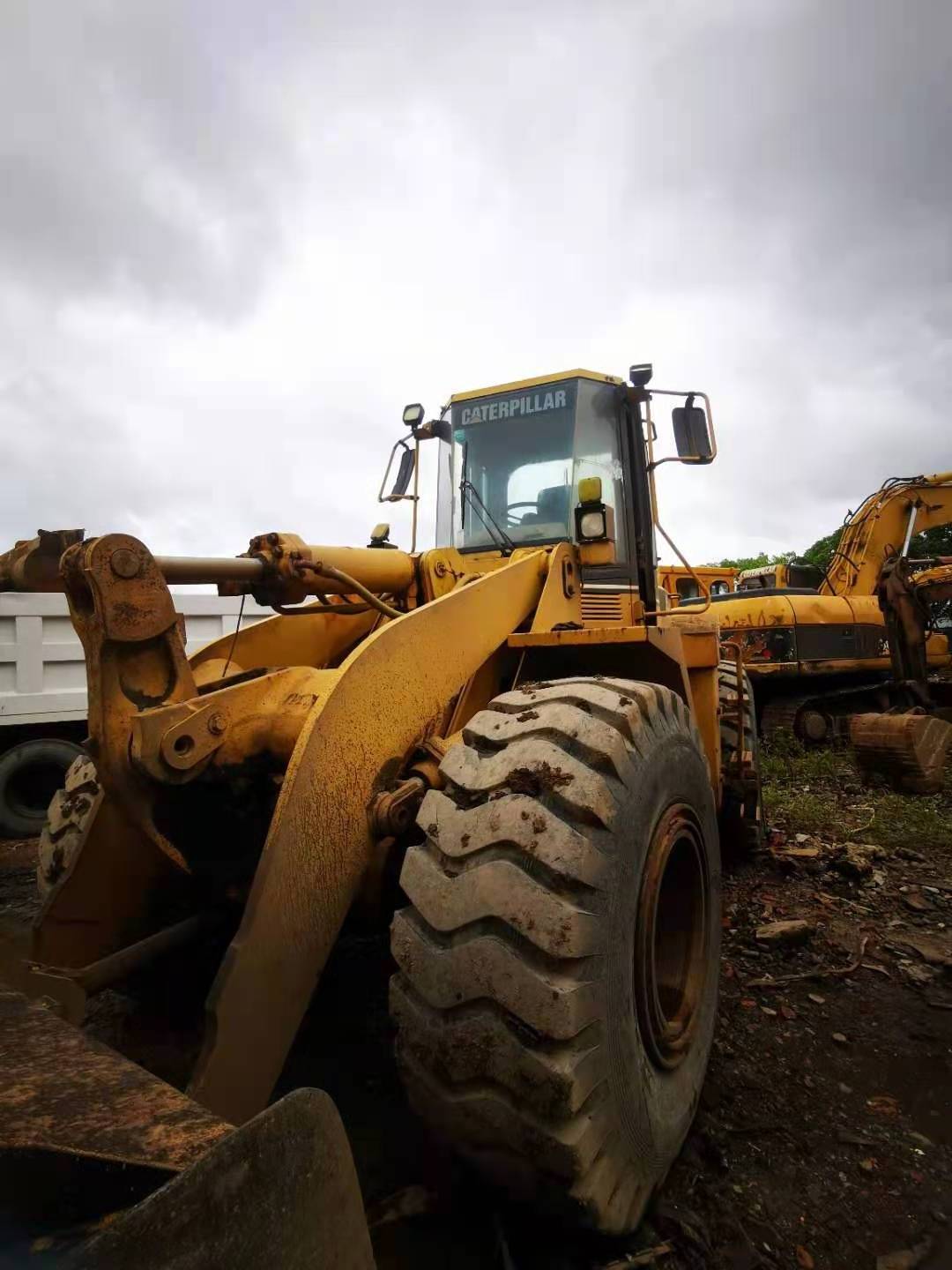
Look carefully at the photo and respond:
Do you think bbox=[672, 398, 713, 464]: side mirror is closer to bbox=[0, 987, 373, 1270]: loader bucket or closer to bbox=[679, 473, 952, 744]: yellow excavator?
bbox=[0, 987, 373, 1270]: loader bucket

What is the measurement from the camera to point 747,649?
9.99 metres

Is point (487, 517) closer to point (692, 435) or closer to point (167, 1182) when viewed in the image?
point (692, 435)

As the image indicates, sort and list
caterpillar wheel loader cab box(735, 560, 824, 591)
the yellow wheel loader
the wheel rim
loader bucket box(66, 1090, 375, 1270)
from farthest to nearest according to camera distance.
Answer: caterpillar wheel loader cab box(735, 560, 824, 591) → the wheel rim → the yellow wheel loader → loader bucket box(66, 1090, 375, 1270)

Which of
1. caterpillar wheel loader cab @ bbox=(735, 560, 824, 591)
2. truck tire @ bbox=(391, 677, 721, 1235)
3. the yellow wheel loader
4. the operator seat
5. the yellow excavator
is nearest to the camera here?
the yellow wheel loader

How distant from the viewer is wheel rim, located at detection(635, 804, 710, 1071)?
2.11 meters

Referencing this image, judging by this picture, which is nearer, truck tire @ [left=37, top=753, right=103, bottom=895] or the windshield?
truck tire @ [left=37, top=753, right=103, bottom=895]

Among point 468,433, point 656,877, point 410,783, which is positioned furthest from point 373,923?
point 468,433

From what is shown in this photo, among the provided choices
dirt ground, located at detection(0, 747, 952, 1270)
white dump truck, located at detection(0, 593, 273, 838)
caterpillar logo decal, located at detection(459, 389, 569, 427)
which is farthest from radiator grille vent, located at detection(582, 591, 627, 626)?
white dump truck, located at detection(0, 593, 273, 838)

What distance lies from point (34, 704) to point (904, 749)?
25.9 feet

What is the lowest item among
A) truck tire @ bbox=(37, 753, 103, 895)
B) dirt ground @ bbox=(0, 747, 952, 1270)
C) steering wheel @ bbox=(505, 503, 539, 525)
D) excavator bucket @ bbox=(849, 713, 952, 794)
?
dirt ground @ bbox=(0, 747, 952, 1270)

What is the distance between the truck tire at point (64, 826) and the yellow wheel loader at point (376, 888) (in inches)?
0.5

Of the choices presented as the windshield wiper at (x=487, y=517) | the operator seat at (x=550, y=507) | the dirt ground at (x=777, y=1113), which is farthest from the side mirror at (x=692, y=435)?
the dirt ground at (x=777, y=1113)

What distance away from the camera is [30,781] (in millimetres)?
6543

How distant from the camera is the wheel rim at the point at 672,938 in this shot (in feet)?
6.93
